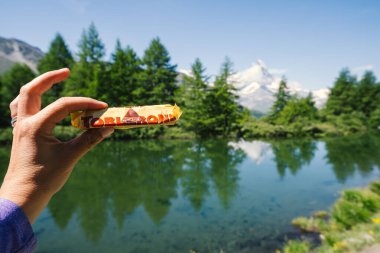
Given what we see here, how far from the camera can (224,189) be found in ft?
42.4

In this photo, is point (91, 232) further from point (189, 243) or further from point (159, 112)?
point (159, 112)

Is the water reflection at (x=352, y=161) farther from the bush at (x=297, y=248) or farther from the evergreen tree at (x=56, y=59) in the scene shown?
the evergreen tree at (x=56, y=59)

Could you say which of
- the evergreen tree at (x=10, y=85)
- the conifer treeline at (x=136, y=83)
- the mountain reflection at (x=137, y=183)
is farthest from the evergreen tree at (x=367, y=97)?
the evergreen tree at (x=10, y=85)

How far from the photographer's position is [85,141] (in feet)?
5.40

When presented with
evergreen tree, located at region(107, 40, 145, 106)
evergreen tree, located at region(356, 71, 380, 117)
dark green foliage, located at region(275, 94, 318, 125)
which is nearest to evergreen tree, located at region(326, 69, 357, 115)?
evergreen tree, located at region(356, 71, 380, 117)

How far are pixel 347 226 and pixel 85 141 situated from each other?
840 cm

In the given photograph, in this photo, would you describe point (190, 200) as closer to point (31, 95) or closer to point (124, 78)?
point (31, 95)

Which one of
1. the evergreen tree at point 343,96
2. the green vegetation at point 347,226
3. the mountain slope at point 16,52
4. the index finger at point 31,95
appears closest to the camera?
the index finger at point 31,95

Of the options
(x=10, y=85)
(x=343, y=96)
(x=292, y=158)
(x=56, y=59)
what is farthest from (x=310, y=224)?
(x=343, y=96)

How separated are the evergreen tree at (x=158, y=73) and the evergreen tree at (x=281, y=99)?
1921 centimetres

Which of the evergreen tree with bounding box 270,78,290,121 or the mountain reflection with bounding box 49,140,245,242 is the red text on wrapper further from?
the evergreen tree with bounding box 270,78,290,121

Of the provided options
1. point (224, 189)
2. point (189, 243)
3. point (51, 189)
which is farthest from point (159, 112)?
point (224, 189)

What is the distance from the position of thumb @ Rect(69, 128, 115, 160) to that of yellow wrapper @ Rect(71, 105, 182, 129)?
0.16 feet

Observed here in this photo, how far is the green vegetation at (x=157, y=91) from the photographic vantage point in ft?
102
